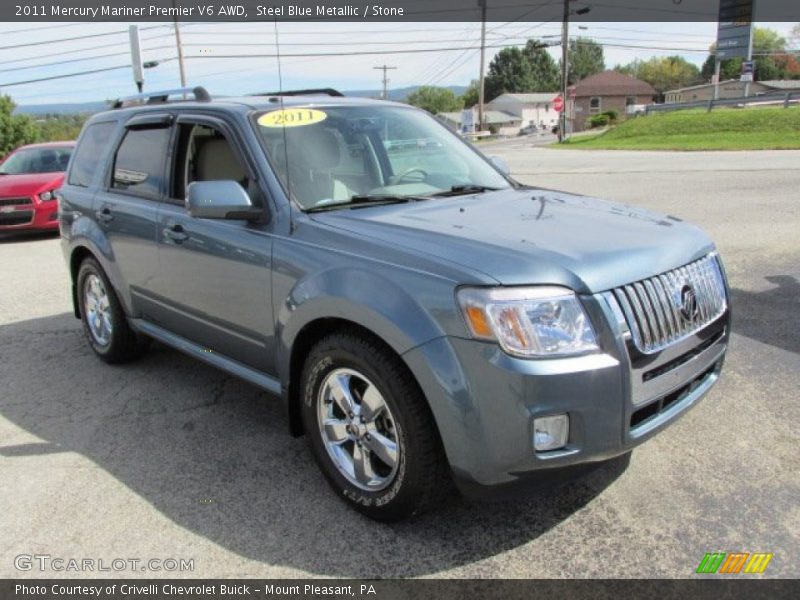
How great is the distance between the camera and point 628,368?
104 inches

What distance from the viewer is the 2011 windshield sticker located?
3.80m

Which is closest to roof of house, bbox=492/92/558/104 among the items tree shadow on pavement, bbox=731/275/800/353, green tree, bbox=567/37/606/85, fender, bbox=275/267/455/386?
green tree, bbox=567/37/606/85

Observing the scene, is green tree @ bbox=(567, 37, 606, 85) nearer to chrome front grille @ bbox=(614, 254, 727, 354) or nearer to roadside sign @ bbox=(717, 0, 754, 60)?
roadside sign @ bbox=(717, 0, 754, 60)

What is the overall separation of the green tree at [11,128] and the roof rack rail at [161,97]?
1556 inches

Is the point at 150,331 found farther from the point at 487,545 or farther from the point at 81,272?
the point at 487,545

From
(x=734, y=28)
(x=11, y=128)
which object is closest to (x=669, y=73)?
(x=734, y=28)

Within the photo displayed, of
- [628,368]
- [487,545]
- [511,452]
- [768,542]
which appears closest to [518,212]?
[628,368]

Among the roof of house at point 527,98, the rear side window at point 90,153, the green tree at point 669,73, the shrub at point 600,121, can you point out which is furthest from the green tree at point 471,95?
the rear side window at point 90,153

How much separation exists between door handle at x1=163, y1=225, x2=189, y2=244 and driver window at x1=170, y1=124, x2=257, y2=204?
19cm

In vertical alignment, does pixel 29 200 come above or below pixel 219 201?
below

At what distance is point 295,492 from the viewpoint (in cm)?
344

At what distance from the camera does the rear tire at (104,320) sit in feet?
16.7

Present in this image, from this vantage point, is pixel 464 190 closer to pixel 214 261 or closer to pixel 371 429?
pixel 214 261

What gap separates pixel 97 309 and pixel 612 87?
101m
